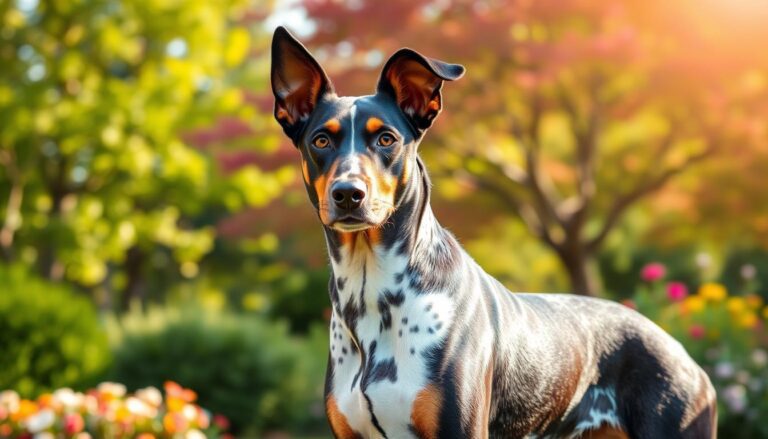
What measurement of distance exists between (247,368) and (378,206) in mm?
8536

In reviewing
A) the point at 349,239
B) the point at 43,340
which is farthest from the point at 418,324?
the point at 43,340

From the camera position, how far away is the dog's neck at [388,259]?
3.17m

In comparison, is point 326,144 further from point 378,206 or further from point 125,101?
point 125,101

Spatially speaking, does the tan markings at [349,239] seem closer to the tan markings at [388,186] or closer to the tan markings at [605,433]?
the tan markings at [388,186]

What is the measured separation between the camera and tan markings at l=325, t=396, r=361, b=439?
3115mm

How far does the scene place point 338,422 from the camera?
10.3 feet

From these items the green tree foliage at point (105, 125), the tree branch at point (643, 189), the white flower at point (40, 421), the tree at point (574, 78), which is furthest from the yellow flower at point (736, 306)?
the green tree foliage at point (105, 125)

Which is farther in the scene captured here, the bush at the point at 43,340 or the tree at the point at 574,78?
the tree at the point at 574,78

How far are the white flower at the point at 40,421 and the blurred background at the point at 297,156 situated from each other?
280 cm

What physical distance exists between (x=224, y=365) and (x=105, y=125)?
562 centimetres

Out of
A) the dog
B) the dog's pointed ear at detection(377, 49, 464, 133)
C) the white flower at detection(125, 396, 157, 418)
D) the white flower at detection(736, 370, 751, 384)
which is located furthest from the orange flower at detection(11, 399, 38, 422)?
the white flower at detection(736, 370, 751, 384)

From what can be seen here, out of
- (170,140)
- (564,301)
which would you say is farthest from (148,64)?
(564,301)

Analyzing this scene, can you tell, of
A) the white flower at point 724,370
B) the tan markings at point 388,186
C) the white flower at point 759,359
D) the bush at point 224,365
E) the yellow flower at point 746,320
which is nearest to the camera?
the tan markings at point 388,186

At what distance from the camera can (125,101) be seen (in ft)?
49.8
